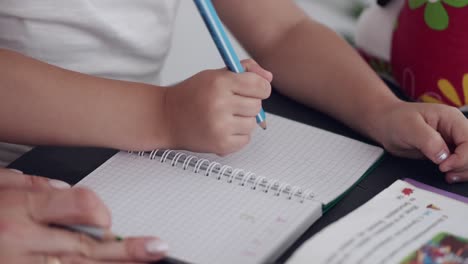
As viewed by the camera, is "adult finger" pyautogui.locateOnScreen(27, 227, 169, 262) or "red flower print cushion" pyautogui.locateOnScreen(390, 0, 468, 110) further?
"red flower print cushion" pyautogui.locateOnScreen(390, 0, 468, 110)

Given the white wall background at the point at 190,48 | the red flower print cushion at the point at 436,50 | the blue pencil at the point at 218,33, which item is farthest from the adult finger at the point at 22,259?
the white wall background at the point at 190,48

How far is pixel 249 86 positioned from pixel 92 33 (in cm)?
27

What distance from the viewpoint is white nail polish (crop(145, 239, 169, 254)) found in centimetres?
58

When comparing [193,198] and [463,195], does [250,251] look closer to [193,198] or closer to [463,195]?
[193,198]

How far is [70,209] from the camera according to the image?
580 mm

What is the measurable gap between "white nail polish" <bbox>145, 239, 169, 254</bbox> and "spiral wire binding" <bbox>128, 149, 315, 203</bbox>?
124 mm

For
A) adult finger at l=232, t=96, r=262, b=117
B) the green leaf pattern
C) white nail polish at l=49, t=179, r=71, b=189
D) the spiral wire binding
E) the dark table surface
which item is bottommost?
the dark table surface

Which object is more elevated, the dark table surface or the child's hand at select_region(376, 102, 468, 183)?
the child's hand at select_region(376, 102, 468, 183)

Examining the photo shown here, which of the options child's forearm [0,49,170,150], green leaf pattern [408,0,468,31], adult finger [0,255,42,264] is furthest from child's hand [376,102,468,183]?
adult finger [0,255,42,264]

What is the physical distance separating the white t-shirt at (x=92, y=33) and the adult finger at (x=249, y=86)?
0.80 ft

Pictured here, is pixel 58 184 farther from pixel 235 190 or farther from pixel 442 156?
pixel 442 156

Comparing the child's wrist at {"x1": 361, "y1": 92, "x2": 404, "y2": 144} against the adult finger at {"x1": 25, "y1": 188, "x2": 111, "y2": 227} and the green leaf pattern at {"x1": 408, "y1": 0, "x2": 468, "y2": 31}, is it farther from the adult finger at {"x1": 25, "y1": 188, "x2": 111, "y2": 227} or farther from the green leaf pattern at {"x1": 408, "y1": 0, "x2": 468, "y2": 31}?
the adult finger at {"x1": 25, "y1": 188, "x2": 111, "y2": 227}

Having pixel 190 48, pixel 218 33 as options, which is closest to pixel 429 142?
pixel 218 33

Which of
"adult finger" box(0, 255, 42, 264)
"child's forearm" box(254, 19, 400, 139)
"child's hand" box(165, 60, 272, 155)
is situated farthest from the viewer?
"child's forearm" box(254, 19, 400, 139)
